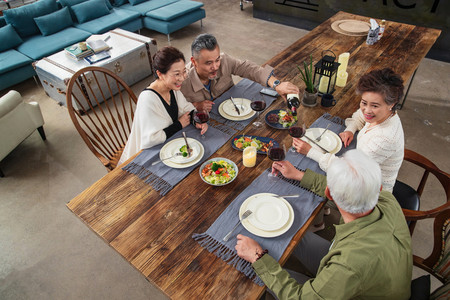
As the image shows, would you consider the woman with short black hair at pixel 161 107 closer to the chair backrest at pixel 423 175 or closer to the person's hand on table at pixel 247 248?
the person's hand on table at pixel 247 248

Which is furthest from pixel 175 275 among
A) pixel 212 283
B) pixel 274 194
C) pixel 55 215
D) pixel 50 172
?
pixel 50 172

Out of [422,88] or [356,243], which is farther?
[422,88]

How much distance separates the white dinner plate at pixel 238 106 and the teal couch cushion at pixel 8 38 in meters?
3.63

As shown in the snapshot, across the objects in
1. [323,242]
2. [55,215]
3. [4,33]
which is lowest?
[55,215]

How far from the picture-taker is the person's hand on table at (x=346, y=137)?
1.84 meters

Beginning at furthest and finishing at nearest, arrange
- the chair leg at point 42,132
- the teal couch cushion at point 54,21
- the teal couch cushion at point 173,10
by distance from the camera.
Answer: the teal couch cushion at point 173,10, the teal couch cushion at point 54,21, the chair leg at point 42,132

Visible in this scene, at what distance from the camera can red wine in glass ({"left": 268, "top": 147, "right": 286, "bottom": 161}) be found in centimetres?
166

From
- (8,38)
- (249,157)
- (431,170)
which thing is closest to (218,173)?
(249,157)

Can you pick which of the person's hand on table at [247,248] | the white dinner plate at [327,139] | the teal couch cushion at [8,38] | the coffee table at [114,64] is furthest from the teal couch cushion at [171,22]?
the person's hand on table at [247,248]

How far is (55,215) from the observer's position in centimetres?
262

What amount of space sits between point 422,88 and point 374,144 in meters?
2.71

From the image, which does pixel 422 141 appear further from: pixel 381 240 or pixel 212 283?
pixel 212 283

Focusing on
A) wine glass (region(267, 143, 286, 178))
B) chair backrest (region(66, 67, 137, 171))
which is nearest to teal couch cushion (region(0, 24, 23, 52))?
chair backrest (region(66, 67, 137, 171))

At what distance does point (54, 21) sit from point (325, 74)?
4.11 meters
